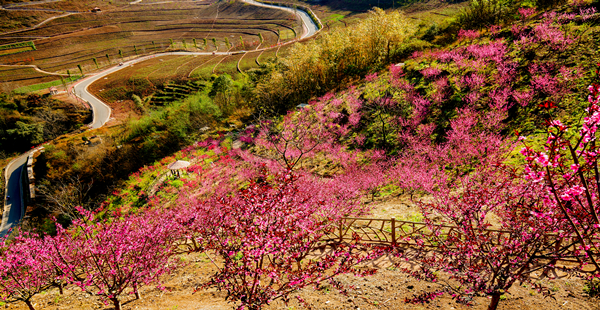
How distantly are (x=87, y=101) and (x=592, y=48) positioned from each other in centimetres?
8803

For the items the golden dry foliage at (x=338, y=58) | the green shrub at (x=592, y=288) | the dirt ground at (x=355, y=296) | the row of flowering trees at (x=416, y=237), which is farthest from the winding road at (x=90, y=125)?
the green shrub at (x=592, y=288)

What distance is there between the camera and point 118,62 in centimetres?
9462

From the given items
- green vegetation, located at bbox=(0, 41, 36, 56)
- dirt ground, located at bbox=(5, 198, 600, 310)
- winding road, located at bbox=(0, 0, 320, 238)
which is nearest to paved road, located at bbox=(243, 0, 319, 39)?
winding road, located at bbox=(0, 0, 320, 238)

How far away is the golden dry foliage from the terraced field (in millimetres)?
62759

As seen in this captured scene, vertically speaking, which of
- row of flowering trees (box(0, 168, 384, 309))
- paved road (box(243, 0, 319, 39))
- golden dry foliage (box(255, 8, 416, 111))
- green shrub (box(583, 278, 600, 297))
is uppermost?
paved road (box(243, 0, 319, 39))

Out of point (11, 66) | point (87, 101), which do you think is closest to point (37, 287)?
point (87, 101)

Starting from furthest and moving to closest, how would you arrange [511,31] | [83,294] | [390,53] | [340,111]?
[390,53] < [340,111] < [511,31] < [83,294]

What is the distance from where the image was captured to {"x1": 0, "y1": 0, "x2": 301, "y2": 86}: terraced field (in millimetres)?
100875

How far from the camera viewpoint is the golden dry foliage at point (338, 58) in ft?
83.7

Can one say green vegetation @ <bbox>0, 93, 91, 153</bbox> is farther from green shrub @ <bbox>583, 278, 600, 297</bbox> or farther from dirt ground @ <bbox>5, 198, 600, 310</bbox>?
green shrub @ <bbox>583, 278, 600, 297</bbox>

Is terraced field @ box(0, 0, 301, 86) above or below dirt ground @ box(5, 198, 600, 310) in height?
above

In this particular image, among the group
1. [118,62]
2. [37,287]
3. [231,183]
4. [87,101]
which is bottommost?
[231,183]

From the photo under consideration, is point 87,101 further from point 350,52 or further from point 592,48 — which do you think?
point 592,48

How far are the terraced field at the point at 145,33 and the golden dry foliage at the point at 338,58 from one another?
206 feet
